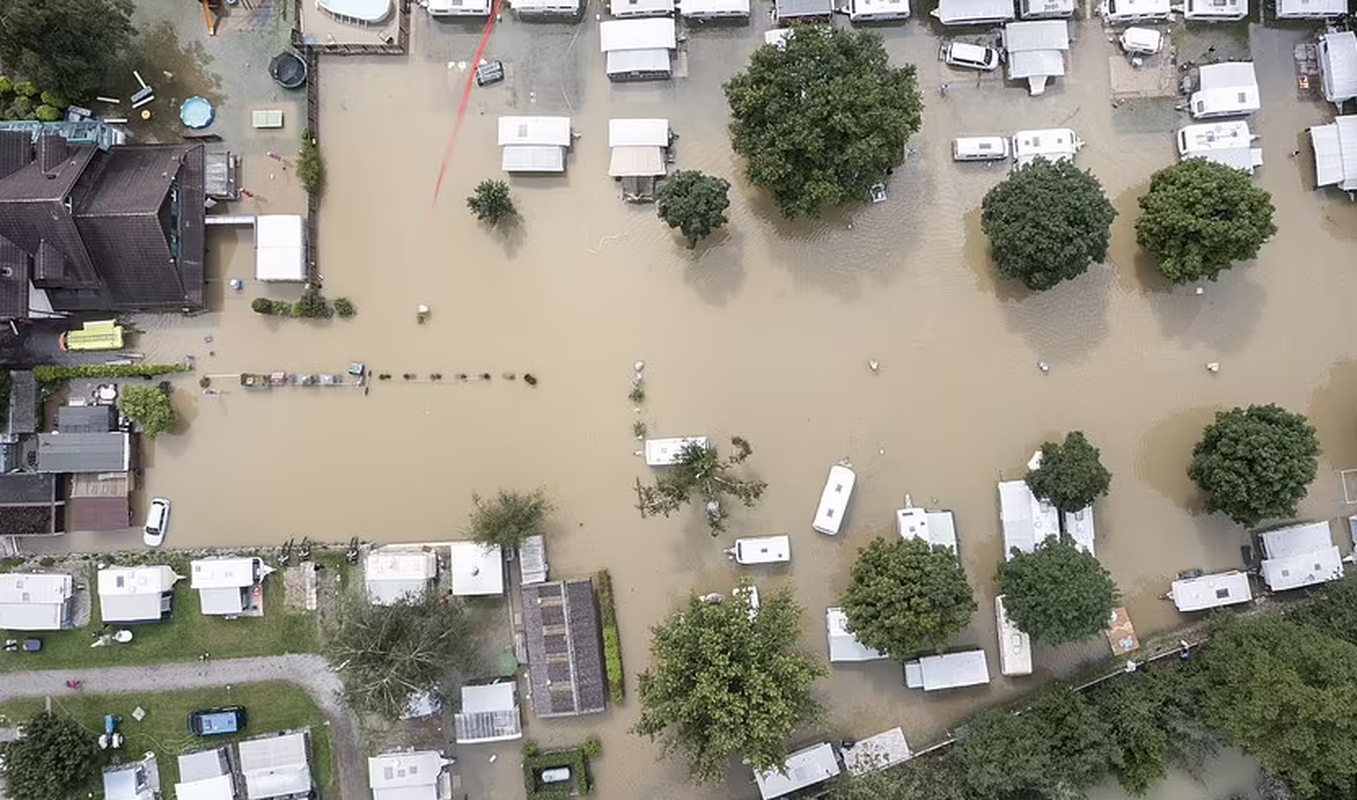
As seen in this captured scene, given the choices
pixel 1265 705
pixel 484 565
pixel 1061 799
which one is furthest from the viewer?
pixel 484 565

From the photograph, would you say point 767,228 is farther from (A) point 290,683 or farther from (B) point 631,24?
(A) point 290,683

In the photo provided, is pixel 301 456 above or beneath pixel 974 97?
beneath

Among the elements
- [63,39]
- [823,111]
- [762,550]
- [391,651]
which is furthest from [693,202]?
[63,39]

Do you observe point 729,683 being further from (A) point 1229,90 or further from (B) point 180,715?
(A) point 1229,90

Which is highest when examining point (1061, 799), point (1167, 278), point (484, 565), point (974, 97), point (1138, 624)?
point (974, 97)

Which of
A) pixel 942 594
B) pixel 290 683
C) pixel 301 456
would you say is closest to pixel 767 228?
pixel 942 594
